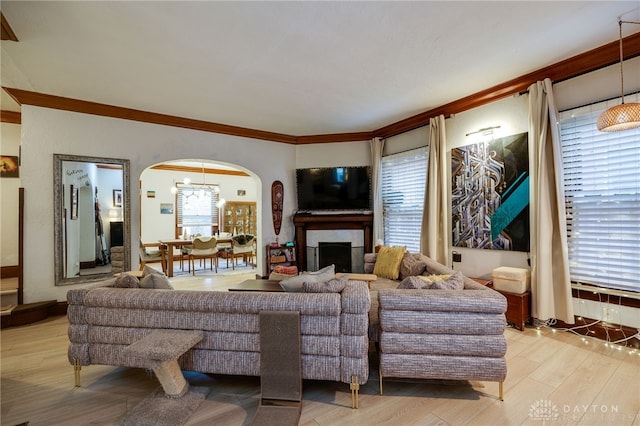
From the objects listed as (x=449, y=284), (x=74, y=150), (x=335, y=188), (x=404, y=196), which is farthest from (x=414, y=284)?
(x=74, y=150)

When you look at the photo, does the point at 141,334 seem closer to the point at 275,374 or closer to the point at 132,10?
the point at 275,374

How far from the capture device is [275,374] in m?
1.92

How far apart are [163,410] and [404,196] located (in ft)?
14.1

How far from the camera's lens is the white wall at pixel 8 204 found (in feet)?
14.3

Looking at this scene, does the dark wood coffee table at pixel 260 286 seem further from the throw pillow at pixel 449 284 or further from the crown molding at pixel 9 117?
the crown molding at pixel 9 117

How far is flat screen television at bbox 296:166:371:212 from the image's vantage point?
210 inches

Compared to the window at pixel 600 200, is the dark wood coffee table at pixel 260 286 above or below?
below

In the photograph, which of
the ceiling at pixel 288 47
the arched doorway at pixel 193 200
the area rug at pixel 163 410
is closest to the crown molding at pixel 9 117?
the ceiling at pixel 288 47

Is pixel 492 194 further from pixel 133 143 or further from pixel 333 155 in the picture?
pixel 133 143

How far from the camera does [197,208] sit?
833cm

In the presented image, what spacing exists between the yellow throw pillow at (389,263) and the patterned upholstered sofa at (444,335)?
1.79 metres

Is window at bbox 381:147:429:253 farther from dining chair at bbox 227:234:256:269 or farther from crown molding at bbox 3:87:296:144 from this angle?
dining chair at bbox 227:234:256:269

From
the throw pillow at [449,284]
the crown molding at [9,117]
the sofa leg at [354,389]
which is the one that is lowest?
the sofa leg at [354,389]

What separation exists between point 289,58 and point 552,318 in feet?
13.1
